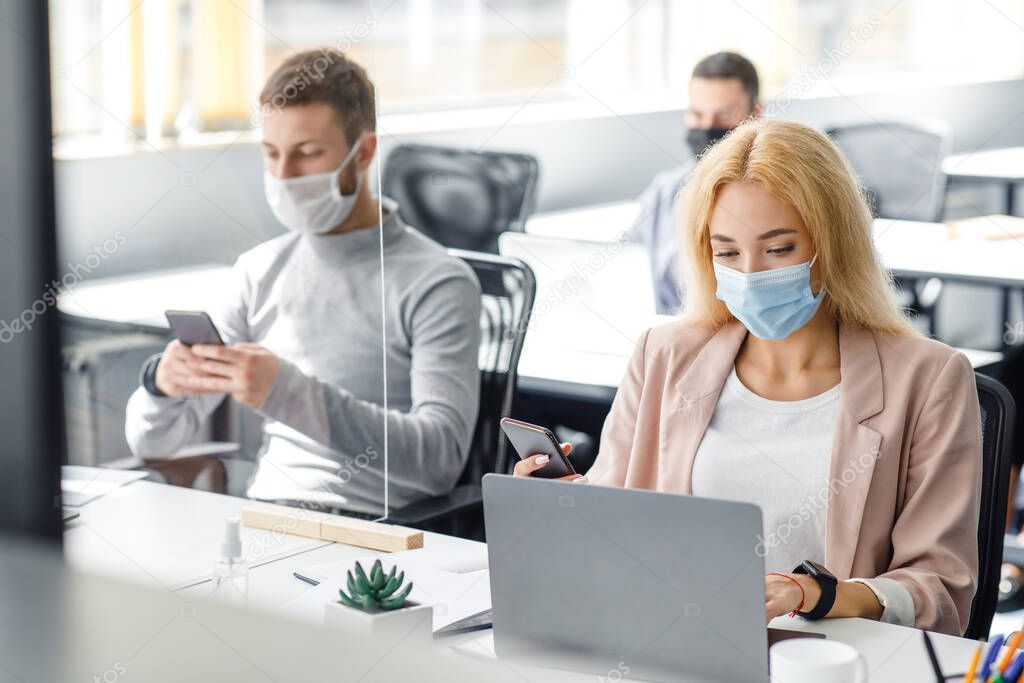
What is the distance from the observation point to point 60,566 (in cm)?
48

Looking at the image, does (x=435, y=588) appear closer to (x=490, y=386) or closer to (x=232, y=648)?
(x=490, y=386)

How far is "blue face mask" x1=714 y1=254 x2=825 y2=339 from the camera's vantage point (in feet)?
4.90

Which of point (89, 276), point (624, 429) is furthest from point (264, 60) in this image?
point (624, 429)

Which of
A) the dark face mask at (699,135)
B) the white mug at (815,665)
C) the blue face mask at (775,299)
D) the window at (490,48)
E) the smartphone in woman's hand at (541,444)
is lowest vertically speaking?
the white mug at (815,665)

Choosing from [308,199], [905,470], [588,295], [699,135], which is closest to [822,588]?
[905,470]

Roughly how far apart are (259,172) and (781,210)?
82 centimetres

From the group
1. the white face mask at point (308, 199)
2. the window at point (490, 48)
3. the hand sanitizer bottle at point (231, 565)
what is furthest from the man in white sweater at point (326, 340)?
the hand sanitizer bottle at point (231, 565)

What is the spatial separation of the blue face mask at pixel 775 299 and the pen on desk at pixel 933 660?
1.45 feet

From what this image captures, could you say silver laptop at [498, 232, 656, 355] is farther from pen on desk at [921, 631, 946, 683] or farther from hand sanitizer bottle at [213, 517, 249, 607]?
pen on desk at [921, 631, 946, 683]

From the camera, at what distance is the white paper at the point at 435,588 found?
1302mm

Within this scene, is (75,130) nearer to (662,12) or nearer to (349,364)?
(349,364)

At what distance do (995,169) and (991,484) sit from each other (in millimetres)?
3070

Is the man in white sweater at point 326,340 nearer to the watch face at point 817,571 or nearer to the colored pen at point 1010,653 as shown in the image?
the watch face at point 817,571

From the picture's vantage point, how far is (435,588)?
4.60 feet
